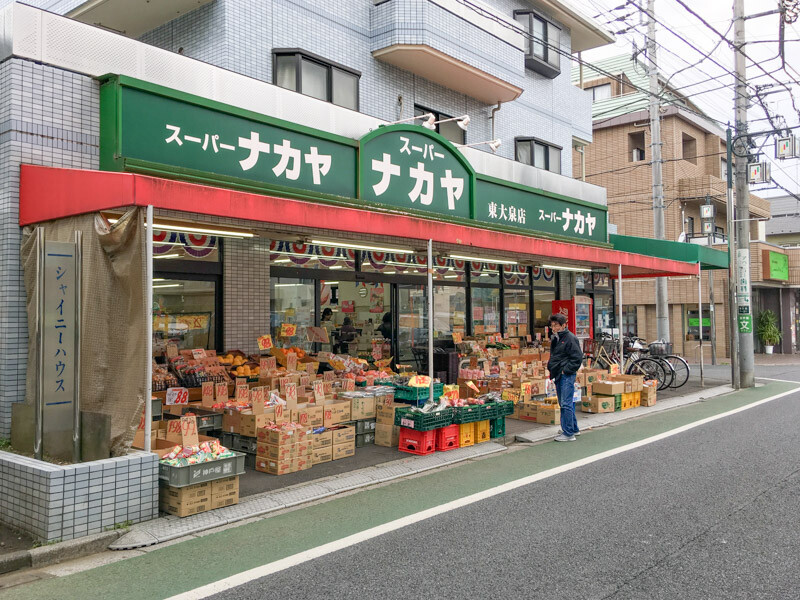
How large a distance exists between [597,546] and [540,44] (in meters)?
17.2

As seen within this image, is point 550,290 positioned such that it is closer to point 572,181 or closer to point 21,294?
point 572,181

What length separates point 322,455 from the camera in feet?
26.9

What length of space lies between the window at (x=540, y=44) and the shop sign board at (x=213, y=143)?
403 inches

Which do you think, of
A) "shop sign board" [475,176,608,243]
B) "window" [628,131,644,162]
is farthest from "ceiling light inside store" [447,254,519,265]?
"window" [628,131,644,162]

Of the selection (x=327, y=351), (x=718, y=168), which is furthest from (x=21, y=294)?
(x=718, y=168)

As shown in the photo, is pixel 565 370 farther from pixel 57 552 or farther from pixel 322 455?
pixel 57 552

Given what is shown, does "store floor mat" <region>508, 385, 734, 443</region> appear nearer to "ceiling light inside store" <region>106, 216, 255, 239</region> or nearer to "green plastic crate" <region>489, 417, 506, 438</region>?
"green plastic crate" <region>489, 417, 506, 438</region>

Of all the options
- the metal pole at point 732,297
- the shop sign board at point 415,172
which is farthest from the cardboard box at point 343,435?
the metal pole at point 732,297

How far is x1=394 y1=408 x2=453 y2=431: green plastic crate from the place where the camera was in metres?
8.54

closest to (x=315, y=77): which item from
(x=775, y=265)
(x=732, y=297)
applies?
(x=732, y=297)

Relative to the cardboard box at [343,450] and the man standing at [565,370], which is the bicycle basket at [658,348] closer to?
the man standing at [565,370]

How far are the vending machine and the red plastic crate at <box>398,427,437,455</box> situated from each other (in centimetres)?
1041

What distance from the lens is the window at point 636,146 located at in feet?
102

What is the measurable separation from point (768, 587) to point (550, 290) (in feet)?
51.2
